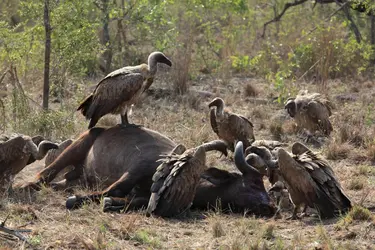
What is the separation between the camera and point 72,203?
325 inches

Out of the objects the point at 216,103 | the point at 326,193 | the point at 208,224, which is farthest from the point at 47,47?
the point at 326,193

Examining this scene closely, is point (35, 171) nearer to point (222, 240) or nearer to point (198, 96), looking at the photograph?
point (222, 240)

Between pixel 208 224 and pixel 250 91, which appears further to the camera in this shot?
pixel 250 91

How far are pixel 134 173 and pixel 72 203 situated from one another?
808mm

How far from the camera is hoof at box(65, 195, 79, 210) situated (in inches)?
325

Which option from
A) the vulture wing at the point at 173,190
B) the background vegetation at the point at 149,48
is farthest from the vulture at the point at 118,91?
the background vegetation at the point at 149,48

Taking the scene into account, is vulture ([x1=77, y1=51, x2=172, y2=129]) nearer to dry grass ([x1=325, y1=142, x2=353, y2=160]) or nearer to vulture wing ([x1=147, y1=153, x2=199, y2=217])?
vulture wing ([x1=147, y1=153, x2=199, y2=217])

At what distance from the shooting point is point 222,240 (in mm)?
7039

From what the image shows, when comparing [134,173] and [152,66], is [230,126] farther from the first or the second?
[134,173]

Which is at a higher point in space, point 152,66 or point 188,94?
point 152,66

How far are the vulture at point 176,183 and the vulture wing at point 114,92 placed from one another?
164cm

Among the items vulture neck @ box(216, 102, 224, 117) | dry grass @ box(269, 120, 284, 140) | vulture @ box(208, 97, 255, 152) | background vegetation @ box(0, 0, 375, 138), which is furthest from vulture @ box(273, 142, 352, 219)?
background vegetation @ box(0, 0, 375, 138)

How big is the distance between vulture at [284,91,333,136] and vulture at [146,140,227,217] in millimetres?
4881

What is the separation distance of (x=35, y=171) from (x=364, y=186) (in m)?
4.38
